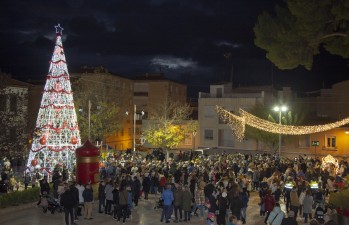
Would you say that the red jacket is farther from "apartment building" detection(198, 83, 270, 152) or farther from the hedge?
"apartment building" detection(198, 83, 270, 152)

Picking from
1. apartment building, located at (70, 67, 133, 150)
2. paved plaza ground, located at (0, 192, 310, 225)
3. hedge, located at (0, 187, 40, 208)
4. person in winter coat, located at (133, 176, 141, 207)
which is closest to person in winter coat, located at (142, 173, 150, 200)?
paved plaza ground, located at (0, 192, 310, 225)

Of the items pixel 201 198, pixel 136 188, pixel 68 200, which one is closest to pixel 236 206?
pixel 201 198

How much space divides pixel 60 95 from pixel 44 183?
25.8 ft

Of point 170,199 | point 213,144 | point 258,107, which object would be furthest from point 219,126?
point 170,199

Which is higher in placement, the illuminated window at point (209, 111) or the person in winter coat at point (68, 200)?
the illuminated window at point (209, 111)

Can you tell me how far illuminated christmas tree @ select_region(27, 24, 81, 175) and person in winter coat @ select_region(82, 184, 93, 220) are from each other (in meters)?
8.52

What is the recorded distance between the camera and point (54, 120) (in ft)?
86.4

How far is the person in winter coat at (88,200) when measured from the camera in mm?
17469

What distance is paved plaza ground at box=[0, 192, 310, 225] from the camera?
17719 millimetres

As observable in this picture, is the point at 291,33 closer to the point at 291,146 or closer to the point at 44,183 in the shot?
the point at 44,183

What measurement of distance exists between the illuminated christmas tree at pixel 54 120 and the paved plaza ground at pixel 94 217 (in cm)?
582

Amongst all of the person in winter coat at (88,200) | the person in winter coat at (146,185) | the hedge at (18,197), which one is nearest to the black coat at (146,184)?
the person in winter coat at (146,185)

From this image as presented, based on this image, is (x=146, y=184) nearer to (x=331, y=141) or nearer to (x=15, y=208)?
(x=15, y=208)

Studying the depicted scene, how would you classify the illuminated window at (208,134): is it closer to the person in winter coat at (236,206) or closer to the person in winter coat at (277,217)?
the person in winter coat at (236,206)
